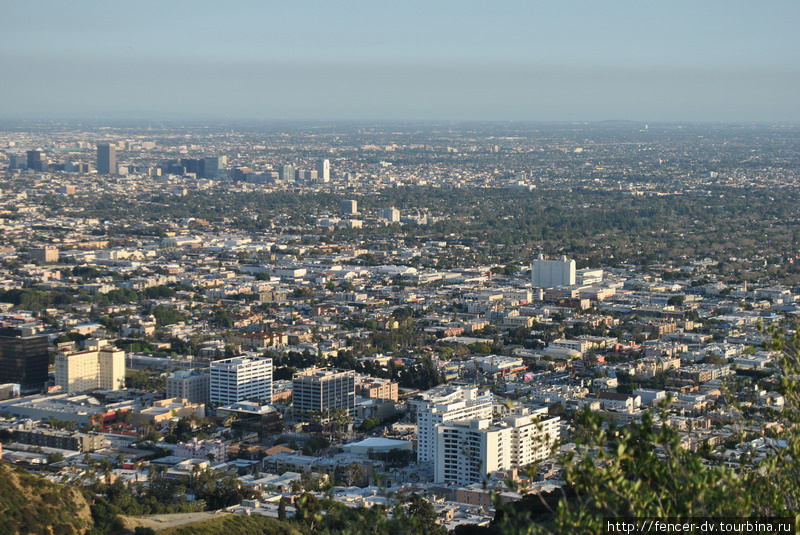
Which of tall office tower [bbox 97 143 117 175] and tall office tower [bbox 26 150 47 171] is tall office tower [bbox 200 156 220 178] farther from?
tall office tower [bbox 26 150 47 171]

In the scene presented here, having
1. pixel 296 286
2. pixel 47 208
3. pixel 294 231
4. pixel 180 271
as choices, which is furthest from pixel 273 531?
pixel 47 208

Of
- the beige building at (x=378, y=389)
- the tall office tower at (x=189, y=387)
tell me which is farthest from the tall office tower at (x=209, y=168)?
→ the beige building at (x=378, y=389)

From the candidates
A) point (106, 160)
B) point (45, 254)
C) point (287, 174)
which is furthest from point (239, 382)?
point (106, 160)

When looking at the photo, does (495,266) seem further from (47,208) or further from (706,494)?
(706,494)

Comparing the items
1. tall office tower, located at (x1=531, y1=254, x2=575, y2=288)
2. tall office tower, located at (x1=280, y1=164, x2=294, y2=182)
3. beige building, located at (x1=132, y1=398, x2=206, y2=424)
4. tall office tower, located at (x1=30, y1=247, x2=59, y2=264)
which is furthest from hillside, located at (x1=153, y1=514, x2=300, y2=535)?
tall office tower, located at (x1=280, y1=164, x2=294, y2=182)

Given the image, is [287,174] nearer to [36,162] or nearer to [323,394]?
[36,162]

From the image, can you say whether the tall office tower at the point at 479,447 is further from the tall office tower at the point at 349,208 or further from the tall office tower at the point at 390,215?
the tall office tower at the point at 349,208
